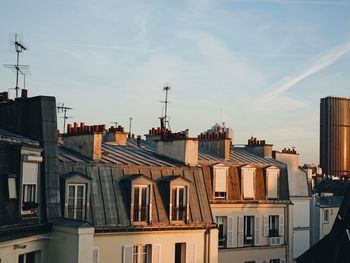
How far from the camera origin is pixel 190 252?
21062mm

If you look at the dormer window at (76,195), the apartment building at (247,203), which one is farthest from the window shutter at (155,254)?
the apartment building at (247,203)

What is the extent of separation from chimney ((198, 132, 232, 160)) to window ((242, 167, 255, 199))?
1335mm

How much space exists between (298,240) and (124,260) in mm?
17046

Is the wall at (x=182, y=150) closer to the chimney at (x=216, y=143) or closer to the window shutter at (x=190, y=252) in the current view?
the window shutter at (x=190, y=252)

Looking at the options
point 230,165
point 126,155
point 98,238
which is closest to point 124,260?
point 98,238

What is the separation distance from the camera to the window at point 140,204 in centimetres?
1964

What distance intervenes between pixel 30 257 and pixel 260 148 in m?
19.9

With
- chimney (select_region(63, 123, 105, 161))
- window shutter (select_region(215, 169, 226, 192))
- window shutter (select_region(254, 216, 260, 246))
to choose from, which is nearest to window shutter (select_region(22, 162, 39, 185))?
chimney (select_region(63, 123, 105, 161))

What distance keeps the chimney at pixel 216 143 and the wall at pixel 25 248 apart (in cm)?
1461

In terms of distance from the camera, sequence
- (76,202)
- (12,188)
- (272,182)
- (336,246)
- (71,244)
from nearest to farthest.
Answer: (12,188) < (71,244) < (76,202) < (336,246) < (272,182)

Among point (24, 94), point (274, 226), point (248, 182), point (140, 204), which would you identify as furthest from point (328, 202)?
point (24, 94)

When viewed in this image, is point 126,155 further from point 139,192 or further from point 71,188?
A: point 71,188

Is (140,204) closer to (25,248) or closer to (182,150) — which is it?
(182,150)

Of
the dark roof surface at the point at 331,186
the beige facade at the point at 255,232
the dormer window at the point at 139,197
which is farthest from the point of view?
the dark roof surface at the point at 331,186
